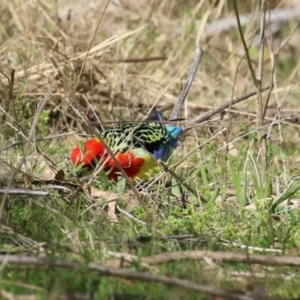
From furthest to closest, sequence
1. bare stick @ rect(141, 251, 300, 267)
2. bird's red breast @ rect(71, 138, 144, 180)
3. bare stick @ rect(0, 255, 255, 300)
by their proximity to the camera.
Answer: bird's red breast @ rect(71, 138, 144, 180) < bare stick @ rect(141, 251, 300, 267) < bare stick @ rect(0, 255, 255, 300)

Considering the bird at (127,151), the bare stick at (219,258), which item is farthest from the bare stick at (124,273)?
the bird at (127,151)

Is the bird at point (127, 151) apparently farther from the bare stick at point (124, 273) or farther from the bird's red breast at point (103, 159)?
the bare stick at point (124, 273)

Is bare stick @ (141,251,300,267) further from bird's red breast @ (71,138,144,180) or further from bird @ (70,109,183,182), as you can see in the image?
bird's red breast @ (71,138,144,180)

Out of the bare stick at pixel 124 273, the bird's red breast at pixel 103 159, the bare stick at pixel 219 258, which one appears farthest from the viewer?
the bird's red breast at pixel 103 159

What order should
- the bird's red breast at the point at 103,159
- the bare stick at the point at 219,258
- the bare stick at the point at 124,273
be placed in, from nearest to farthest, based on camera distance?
the bare stick at the point at 124,273 < the bare stick at the point at 219,258 < the bird's red breast at the point at 103,159

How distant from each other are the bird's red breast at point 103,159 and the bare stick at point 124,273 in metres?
1.37

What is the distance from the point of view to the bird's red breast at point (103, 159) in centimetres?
405

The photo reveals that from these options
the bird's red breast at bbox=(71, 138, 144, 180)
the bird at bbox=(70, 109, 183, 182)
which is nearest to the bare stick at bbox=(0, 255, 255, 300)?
the bird at bbox=(70, 109, 183, 182)

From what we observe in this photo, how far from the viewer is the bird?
4066 mm

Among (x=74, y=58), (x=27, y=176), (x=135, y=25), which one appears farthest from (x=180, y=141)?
(x=135, y=25)

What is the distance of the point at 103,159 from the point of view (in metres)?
3.98

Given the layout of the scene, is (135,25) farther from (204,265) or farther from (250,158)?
(204,265)

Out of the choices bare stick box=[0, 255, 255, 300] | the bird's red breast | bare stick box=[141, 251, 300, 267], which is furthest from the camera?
the bird's red breast

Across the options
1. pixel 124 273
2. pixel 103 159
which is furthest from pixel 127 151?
pixel 124 273
